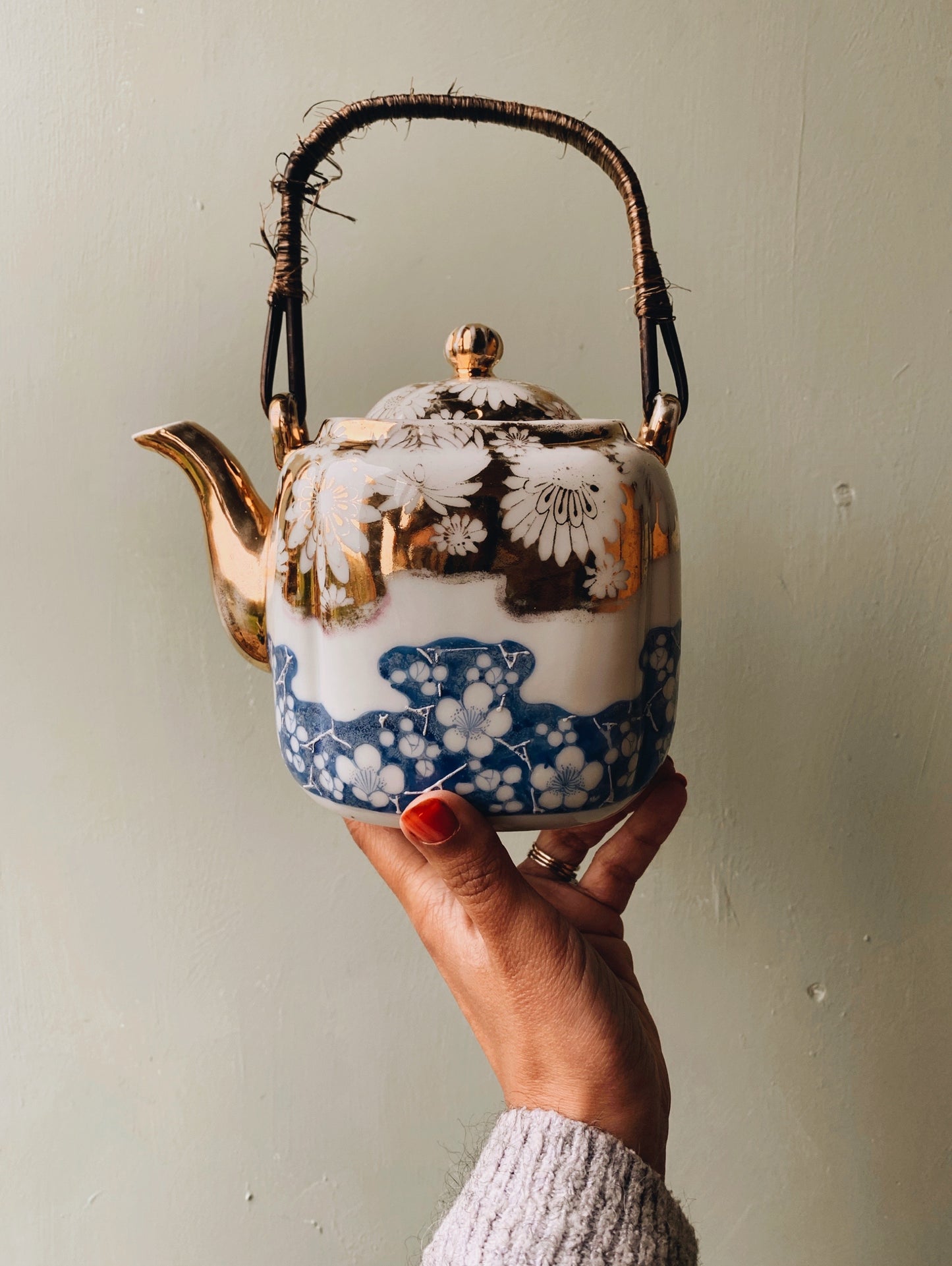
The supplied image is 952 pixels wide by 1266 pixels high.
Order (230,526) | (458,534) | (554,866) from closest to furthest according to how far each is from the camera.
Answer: (458,534) → (230,526) → (554,866)

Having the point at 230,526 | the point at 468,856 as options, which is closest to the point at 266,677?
the point at 230,526

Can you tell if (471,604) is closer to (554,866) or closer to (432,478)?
(432,478)

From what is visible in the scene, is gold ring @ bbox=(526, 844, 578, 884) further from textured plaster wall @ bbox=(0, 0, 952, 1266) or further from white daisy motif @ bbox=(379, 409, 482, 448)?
white daisy motif @ bbox=(379, 409, 482, 448)

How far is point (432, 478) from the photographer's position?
17.9 inches

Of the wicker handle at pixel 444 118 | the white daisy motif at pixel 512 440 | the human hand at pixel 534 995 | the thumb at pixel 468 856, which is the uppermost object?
the wicker handle at pixel 444 118

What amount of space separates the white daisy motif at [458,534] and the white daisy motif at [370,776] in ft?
0.36

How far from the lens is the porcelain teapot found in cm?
45

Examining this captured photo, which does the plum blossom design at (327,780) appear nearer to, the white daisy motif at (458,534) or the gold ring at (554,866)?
the white daisy motif at (458,534)

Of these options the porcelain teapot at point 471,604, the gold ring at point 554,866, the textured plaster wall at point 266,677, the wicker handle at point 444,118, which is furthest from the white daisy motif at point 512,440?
the gold ring at point 554,866

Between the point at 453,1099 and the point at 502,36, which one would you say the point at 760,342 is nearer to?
the point at 502,36

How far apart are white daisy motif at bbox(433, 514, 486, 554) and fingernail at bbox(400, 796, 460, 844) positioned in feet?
0.41

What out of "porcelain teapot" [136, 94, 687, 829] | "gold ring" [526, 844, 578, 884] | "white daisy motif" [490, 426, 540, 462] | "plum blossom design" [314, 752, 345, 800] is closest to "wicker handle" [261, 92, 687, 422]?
"porcelain teapot" [136, 94, 687, 829]

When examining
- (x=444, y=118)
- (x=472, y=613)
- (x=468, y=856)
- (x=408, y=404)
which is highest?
(x=444, y=118)

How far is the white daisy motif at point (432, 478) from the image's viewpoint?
45cm
